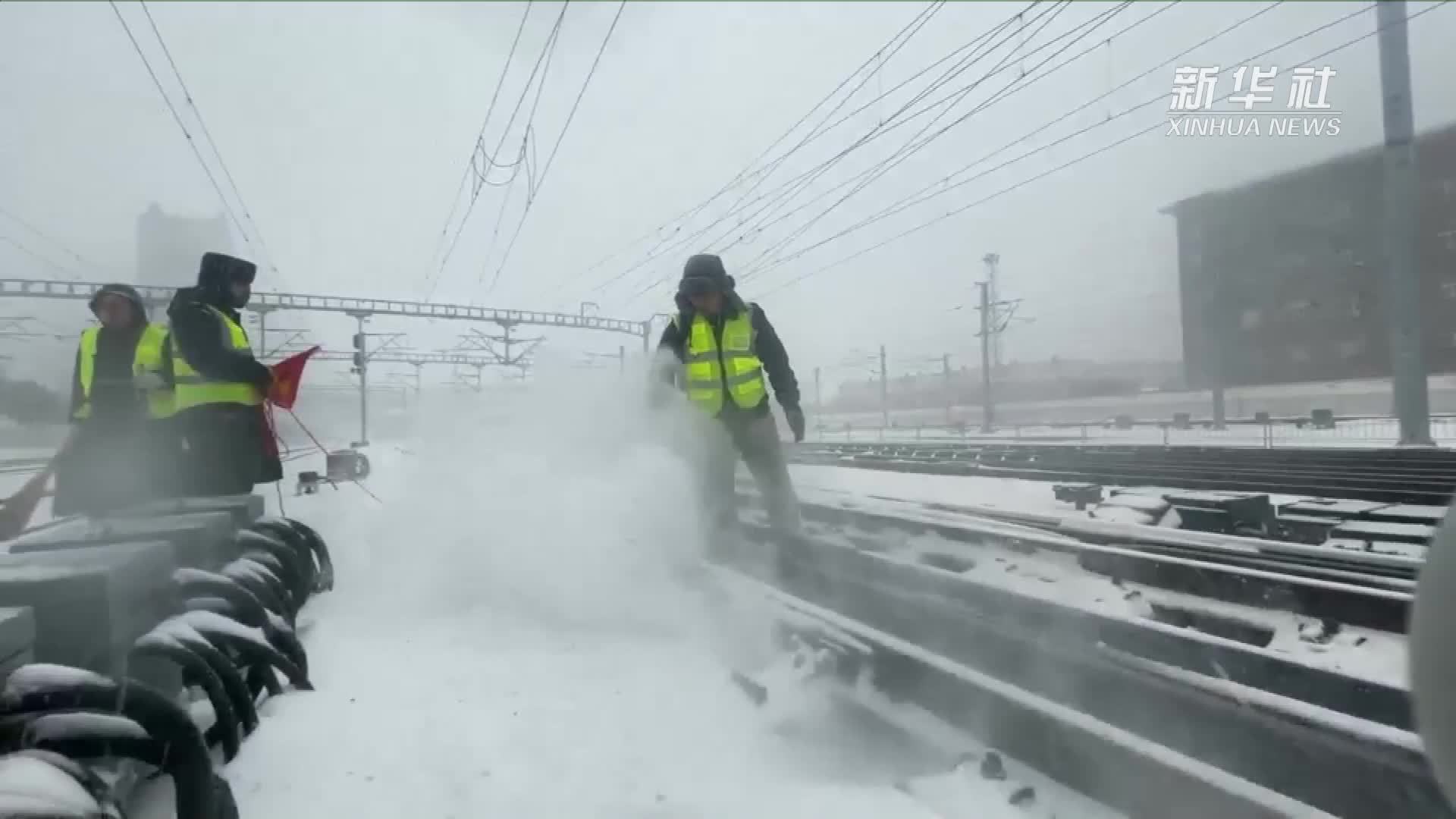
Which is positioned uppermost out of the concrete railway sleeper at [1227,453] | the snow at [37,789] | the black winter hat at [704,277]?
the black winter hat at [704,277]

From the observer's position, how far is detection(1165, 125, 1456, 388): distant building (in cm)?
414

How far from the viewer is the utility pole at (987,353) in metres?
12.7

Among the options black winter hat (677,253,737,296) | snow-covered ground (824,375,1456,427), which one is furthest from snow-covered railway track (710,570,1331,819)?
snow-covered ground (824,375,1456,427)

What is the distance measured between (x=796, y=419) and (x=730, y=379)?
538mm

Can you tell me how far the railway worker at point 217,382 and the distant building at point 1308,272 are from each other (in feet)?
19.6

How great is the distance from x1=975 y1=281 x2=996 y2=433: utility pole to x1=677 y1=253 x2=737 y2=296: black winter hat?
7872mm

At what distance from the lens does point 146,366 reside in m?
4.32

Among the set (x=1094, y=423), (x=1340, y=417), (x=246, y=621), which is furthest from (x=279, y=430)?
(x=1094, y=423)

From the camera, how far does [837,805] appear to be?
7.75 feet

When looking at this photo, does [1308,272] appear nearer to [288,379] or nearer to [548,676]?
[548,676]

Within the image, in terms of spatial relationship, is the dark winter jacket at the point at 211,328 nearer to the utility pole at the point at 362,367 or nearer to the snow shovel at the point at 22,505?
the snow shovel at the point at 22,505

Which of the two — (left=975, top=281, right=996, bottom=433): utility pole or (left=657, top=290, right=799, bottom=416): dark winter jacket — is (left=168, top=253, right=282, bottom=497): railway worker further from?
(left=975, top=281, right=996, bottom=433): utility pole

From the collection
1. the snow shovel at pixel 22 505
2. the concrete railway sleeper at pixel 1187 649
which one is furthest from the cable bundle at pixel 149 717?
the concrete railway sleeper at pixel 1187 649

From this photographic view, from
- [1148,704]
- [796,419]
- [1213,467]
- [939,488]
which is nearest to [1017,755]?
[1148,704]
